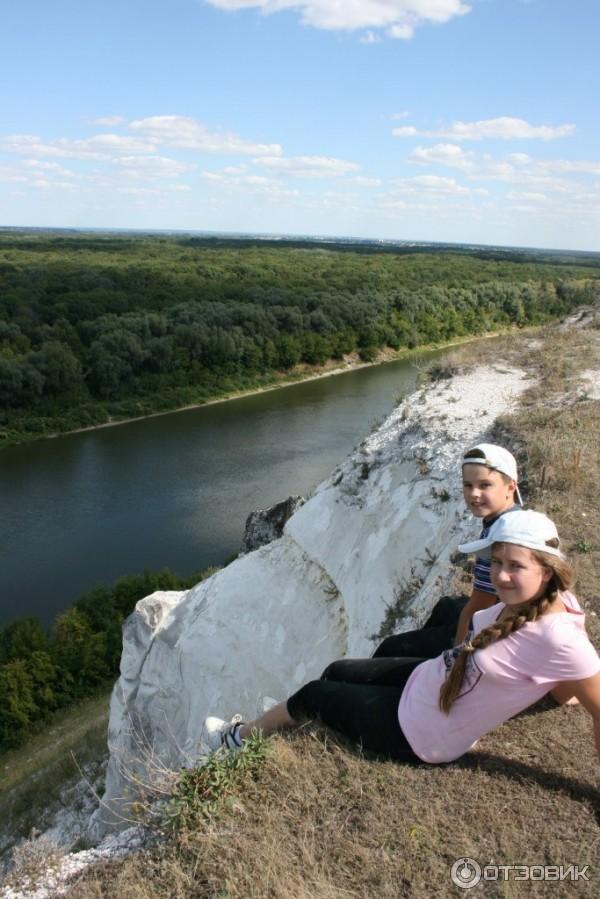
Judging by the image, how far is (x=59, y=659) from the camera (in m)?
12.3

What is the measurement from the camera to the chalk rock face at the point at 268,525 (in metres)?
9.23

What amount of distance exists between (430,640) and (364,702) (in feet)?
1.85

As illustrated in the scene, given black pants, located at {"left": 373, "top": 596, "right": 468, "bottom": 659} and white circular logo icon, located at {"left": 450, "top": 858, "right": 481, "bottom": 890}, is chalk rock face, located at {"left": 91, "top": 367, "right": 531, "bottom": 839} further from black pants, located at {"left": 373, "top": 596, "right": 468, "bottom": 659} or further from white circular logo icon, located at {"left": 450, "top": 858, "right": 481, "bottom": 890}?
white circular logo icon, located at {"left": 450, "top": 858, "right": 481, "bottom": 890}

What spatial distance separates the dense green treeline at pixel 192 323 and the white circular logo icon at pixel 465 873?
959 inches

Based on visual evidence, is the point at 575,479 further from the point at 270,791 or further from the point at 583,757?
the point at 270,791

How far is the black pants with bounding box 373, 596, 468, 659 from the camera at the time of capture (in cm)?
284

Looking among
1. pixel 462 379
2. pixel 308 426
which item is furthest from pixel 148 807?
pixel 308 426

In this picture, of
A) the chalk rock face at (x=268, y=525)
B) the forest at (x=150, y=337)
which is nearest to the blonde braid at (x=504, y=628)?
the chalk rock face at (x=268, y=525)

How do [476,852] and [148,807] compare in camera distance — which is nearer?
[476,852]

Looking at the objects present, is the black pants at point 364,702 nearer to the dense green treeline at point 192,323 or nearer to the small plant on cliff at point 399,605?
the small plant on cliff at point 399,605

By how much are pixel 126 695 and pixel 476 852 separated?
5.40 metres

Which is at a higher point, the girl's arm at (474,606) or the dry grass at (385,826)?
the girl's arm at (474,606)

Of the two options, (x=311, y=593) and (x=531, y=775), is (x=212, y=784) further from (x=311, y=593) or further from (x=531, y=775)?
(x=311, y=593)

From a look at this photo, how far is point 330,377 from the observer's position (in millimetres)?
36812
